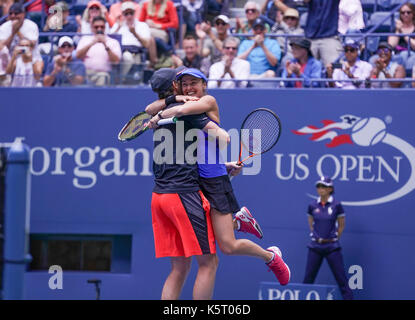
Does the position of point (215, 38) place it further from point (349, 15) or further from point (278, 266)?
point (278, 266)

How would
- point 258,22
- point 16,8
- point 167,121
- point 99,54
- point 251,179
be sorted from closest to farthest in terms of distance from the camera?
point 167,121 < point 251,179 < point 99,54 < point 258,22 < point 16,8

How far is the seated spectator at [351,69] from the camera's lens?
29.4 ft

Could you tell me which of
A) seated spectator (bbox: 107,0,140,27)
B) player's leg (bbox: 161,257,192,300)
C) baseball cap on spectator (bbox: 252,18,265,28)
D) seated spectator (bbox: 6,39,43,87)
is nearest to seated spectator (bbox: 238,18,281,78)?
baseball cap on spectator (bbox: 252,18,265,28)

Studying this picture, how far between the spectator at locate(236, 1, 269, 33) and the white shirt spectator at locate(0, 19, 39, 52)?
2447 mm

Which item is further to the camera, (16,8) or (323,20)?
(16,8)

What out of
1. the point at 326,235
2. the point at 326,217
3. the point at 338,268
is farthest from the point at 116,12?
the point at 338,268

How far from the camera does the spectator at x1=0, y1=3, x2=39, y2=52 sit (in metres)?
9.55

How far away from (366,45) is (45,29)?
12.5 ft

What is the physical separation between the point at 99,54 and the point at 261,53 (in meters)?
1.89

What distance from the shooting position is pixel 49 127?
9.36 m

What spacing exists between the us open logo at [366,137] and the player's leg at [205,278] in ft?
12.1

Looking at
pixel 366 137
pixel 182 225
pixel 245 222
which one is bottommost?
pixel 182 225

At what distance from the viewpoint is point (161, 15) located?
32.0 feet

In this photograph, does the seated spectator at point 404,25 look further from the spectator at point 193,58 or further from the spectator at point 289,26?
the spectator at point 193,58
